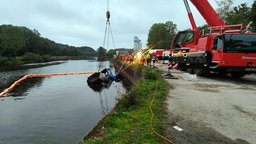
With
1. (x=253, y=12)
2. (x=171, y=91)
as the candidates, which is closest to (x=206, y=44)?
(x=171, y=91)

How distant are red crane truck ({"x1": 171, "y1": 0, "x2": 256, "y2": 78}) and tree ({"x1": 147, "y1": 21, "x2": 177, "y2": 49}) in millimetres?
73659

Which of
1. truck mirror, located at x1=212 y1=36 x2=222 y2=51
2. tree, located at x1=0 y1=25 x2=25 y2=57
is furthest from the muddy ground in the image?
tree, located at x1=0 y1=25 x2=25 y2=57

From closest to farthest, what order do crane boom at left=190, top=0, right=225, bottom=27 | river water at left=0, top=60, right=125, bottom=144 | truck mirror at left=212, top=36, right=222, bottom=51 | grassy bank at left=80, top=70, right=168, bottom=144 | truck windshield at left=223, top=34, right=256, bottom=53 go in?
grassy bank at left=80, top=70, right=168, bottom=144, river water at left=0, top=60, right=125, bottom=144, truck windshield at left=223, top=34, right=256, bottom=53, truck mirror at left=212, top=36, right=222, bottom=51, crane boom at left=190, top=0, right=225, bottom=27

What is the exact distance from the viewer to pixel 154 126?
571cm

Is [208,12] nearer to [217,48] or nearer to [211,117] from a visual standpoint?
[217,48]

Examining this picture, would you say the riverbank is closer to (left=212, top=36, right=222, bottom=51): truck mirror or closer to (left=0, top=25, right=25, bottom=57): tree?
(left=212, top=36, right=222, bottom=51): truck mirror

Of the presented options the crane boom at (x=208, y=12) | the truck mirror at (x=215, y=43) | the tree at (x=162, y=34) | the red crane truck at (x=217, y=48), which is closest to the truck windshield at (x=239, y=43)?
the red crane truck at (x=217, y=48)

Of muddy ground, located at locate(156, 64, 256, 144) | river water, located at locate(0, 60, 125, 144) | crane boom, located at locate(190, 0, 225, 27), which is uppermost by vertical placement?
crane boom, located at locate(190, 0, 225, 27)

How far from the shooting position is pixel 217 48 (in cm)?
1421

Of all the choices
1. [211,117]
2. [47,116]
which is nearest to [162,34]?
[47,116]

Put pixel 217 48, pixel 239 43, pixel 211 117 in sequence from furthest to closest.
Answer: pixel 217 48
pixel 239 43
pixel 211 117

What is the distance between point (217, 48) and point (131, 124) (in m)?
9.87

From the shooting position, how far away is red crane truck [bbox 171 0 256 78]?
13609 mm

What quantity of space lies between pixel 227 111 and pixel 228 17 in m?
35.3
